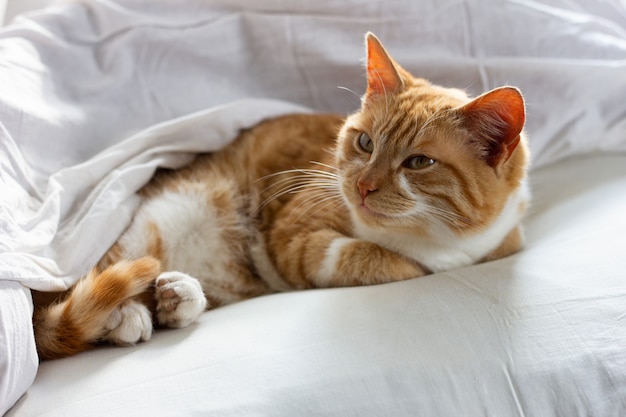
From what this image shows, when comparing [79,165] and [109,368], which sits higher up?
[79,165]

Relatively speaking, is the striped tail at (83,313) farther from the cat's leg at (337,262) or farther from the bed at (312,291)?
the cat's leg at (337,262)

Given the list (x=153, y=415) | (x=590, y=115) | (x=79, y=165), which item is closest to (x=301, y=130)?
(x=79, y=165)

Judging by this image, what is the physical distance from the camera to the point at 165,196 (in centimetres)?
Result: 149

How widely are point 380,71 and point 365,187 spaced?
310mm

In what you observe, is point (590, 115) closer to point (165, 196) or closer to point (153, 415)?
point (165, 196)

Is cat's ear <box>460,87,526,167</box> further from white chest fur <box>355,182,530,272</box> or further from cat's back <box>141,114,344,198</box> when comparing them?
cat's back <box>141,114,344,198</box>

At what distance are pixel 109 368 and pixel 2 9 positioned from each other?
1.14 meters

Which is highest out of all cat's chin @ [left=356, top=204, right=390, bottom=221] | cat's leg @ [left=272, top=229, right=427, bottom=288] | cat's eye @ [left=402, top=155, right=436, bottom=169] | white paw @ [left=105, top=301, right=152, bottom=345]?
cat's eye @ [left=402, top=155, right=436, bottom=169]

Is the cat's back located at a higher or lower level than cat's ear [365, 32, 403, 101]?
lower

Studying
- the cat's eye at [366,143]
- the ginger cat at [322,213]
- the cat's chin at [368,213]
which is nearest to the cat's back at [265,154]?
the ginger cat at [322,213]

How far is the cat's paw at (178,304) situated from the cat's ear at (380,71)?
2.00 ft

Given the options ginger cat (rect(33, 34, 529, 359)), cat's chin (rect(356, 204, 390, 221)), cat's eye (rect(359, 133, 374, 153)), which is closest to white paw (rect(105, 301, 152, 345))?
ginger cat (rect(33, 34, 529, 359))

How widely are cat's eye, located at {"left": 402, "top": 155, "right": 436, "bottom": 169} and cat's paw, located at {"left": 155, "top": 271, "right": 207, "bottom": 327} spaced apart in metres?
0.50

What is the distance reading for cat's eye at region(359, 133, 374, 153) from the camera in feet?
4.34
